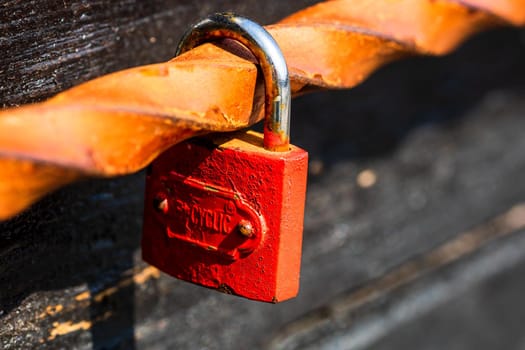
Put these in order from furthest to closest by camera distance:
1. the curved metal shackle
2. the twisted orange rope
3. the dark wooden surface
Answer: the dark wooden surface < the curved metal shackle < the twisted orange rope

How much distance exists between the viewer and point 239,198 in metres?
0.60

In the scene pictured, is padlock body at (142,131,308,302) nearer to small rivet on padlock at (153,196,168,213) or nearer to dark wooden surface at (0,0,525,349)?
small rivet on padlock at (153,196,168,213)

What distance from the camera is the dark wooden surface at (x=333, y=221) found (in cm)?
74

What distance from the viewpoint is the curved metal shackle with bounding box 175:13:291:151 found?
56 centimetres

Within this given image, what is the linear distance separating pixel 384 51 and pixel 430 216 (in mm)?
746

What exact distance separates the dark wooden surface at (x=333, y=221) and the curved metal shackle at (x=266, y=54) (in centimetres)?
18

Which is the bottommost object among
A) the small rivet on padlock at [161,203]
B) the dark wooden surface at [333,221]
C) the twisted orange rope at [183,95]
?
the dark wooden surface at [333,221]

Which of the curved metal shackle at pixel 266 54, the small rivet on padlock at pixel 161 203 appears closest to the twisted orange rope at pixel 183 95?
the curved metal shackle at pixel 266 54

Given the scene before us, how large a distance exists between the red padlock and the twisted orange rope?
2 centimetres

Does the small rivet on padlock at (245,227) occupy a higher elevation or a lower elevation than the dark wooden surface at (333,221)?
higher

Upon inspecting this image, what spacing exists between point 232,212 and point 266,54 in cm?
13

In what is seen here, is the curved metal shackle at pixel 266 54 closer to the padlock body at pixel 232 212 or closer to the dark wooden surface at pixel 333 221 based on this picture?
the padlock body at pixel 232 212

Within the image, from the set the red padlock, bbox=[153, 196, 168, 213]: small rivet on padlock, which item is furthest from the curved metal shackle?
bbox=[153, 196, 168, 213]: small rivet on padlock

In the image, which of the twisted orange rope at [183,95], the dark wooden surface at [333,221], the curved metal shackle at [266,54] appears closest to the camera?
the twisted orange rope at [183,95]
